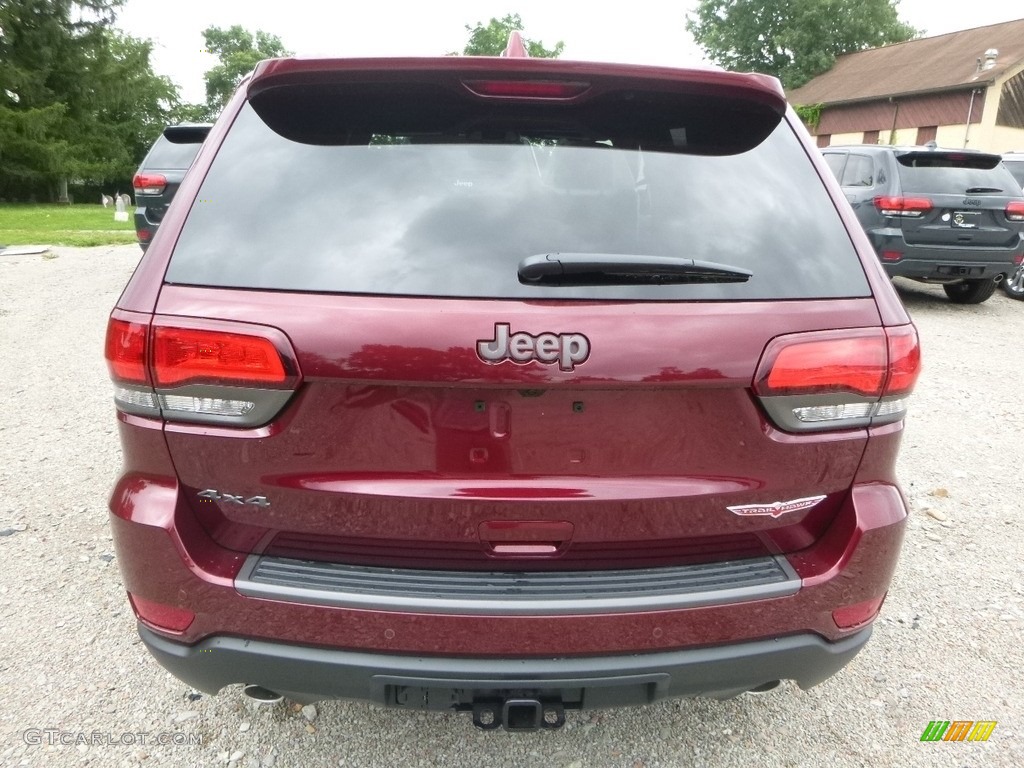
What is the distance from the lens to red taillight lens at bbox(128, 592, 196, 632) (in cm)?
168

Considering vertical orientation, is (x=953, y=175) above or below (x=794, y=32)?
below

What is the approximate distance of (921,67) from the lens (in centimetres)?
3825

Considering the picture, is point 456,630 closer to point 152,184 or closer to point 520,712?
point 520,712

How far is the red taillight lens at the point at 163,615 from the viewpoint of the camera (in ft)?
5.52

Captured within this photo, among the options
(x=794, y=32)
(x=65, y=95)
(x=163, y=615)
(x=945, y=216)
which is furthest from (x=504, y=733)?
(x=794, y=32)

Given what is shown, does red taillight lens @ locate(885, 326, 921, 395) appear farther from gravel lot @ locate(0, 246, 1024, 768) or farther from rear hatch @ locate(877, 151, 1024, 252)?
rear hatch @ locate(877, 151, 1024, 252)

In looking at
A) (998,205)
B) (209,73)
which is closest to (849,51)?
(998,205)

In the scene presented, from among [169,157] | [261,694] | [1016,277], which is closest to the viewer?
[261,694]

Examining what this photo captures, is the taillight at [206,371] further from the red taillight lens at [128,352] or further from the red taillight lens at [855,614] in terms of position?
the red taillight lens at [855,614]

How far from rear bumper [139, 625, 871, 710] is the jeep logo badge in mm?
665

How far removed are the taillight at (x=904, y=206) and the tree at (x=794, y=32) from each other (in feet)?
146

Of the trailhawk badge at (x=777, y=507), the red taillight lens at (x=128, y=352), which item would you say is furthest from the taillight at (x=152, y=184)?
the trailhawk badge at (x=777, y=507)

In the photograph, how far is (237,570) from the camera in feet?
5.39

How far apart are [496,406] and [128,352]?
807mm
